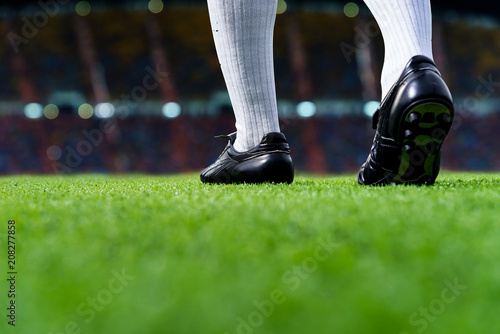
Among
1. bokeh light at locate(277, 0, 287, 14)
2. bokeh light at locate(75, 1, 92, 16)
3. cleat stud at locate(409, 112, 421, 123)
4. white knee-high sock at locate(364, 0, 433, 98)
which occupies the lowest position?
bokeh light at locate(277, 0, 287, 14)

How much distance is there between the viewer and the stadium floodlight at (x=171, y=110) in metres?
11.0

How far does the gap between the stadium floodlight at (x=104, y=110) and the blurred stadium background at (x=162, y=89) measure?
0.02m

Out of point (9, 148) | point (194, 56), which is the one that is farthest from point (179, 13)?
point (9, 148)

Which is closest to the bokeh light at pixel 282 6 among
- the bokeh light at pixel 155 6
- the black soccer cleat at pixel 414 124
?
A: the bokeh light at pixel 155 6

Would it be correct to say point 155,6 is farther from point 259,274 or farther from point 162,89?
point 259,274

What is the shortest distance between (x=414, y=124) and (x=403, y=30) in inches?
9.8

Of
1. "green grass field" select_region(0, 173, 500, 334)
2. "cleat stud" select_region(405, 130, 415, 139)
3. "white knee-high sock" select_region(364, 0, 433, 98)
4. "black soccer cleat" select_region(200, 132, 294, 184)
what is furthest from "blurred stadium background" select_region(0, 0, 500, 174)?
"green grass field" select_region(0, 173, 500, 334)

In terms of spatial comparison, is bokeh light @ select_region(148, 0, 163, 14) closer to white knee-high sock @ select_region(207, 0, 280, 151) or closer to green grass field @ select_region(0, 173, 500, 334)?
white knee-high sock @ select_region(207, 0, 280, 151)

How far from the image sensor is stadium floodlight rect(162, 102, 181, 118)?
11.0 m

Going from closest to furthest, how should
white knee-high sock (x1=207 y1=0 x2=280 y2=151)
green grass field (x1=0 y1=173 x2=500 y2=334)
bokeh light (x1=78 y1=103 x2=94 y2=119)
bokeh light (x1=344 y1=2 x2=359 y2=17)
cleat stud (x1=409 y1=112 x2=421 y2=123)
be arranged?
green grass field (x1=0 y1=173 x2=500 y2=334) → cleat stud (x1=409 y1=112 x2=421 y2=123) → white knee-high sock (x1=207 y1=0 x2=280 y2=151) → bokeh light (x1=344 y1=2 x2=359 y2=17) → bokeh light (x1=78 y1=103 x2=94 y2=119)

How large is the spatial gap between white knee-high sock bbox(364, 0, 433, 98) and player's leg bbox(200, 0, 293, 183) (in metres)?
0.32

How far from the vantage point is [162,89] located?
11.3 meters

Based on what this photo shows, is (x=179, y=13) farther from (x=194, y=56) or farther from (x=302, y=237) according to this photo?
(x=302, y=237)

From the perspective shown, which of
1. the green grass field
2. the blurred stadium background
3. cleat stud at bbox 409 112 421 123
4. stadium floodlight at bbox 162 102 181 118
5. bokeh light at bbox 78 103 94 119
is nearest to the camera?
the green grass field
